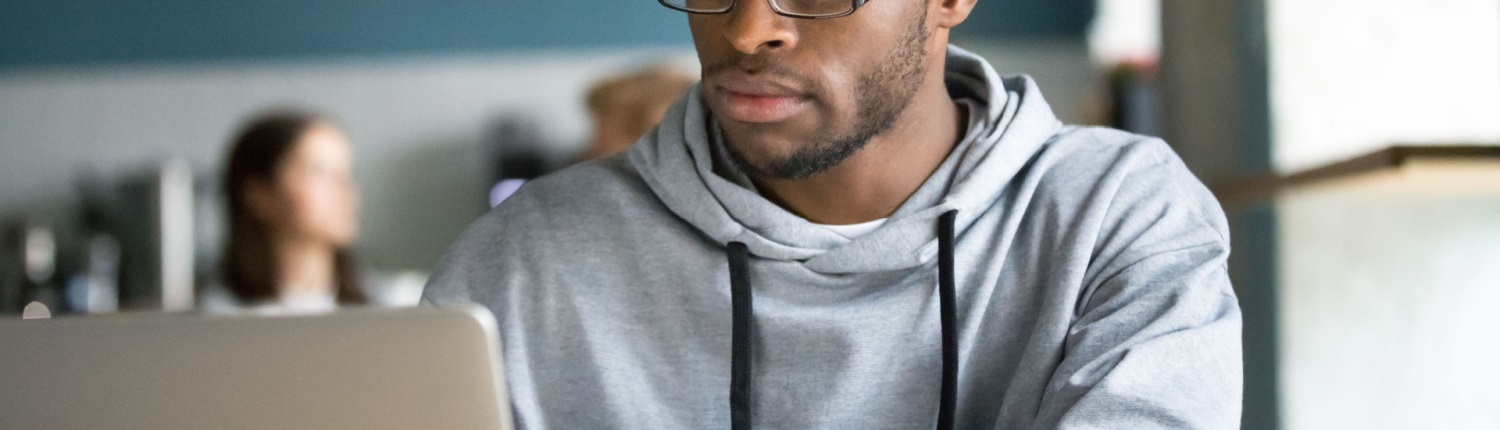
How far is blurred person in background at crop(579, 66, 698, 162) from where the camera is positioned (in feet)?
10.5

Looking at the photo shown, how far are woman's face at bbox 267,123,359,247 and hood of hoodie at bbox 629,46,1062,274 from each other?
81.6 inches

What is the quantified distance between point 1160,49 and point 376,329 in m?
1.89

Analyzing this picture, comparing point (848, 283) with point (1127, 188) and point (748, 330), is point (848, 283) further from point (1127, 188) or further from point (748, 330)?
Answer: point (1127, 188)

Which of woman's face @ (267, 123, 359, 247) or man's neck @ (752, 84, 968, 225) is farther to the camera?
woman's face @ (267, 123, 359, 247)

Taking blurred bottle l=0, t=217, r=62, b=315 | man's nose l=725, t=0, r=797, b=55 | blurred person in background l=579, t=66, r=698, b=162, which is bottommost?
blurred bottle l=0, t=217, r=62, b=315

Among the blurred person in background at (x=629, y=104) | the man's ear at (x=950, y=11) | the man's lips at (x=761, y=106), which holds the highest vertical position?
the man's ear at (x=950, y=11)

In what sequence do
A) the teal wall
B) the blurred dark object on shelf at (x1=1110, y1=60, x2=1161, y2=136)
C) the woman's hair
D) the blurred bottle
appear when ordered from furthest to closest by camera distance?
the teal wall, the blurred bottle, the woman's hair, the blurred dark object on shelf at (x1=1110, y1=60, x2=1161, y2=136)

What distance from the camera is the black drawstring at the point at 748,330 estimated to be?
1.18 metres

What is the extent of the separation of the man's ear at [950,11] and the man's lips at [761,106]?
7.2 inches

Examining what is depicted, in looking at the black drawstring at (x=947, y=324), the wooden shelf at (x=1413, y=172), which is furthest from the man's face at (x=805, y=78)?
the wooden shelf at (x=1413, y=172)

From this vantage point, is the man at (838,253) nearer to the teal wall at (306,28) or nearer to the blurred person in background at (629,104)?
the blurred person in background at (629,104)

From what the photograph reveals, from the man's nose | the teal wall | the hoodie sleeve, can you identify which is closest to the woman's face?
the teal wall

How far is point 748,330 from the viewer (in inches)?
47.9

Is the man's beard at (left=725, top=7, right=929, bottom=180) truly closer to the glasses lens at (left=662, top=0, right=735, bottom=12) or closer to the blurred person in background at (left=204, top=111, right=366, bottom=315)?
the glasses lens at (left=662, top=0, right=735, bottom=12)
